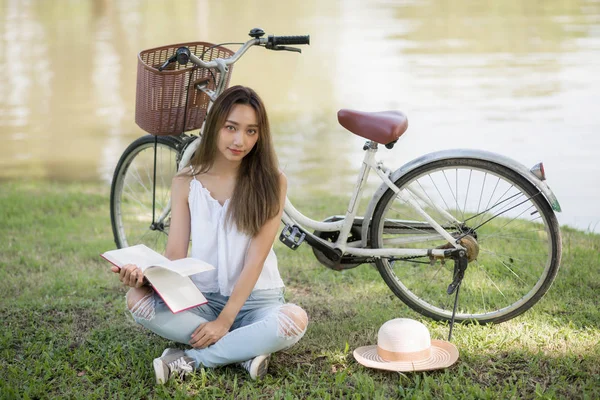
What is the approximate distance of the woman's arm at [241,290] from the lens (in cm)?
289

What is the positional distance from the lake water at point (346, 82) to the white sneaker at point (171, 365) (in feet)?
9.31

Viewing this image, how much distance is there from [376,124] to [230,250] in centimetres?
77

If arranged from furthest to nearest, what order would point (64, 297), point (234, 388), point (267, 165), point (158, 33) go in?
1. point (158, 33)
2. point (64, 297)
3. point (267, 165)
4. point (234, 388)

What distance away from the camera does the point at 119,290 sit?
155 inches

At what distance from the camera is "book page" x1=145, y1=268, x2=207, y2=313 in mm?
2725

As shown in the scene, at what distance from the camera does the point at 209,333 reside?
113 inches

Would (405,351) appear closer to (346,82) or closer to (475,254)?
(475,254)

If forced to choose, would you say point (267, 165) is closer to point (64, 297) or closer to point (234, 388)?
point (234, 388)

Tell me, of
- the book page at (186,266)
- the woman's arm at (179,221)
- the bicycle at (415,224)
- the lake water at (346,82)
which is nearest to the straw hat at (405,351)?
the bicycle at (415,224)

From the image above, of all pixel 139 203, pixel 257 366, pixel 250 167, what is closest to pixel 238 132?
pixel 250 167

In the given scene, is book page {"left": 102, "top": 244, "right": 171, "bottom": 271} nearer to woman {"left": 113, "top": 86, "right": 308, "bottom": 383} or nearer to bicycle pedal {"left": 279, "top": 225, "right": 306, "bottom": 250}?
woman {"left": 113, "top": 86, "right": 308, "bottom": 383}

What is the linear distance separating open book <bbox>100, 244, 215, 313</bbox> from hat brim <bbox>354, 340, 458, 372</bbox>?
650 mm

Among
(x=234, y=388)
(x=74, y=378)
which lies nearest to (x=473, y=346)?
(x=234, y=388)

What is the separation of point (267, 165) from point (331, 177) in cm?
336
